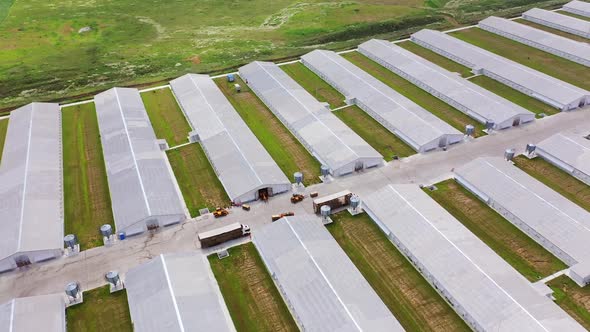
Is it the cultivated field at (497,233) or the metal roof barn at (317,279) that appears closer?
the metal roof barn at (317,279)

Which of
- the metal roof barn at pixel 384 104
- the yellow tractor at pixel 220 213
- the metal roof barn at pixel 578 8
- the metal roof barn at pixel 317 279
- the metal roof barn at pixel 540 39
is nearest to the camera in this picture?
the metal roof barn at pixel 317 279

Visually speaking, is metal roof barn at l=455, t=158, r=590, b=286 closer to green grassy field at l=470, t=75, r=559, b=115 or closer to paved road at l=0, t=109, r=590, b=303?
paved road at l=0, t=109, r=590, b=303

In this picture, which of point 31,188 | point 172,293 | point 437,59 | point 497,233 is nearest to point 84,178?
point 31,188

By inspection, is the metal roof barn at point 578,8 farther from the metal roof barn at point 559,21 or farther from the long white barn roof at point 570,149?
the long white barn roof at point 570,149

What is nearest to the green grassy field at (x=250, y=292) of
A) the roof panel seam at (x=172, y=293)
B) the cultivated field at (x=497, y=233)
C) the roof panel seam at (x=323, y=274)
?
the roof panel seam at (x=323, y=274)

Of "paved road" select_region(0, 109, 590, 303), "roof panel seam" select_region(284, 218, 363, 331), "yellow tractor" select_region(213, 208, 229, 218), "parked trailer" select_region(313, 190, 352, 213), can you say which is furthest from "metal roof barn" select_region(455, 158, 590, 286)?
"yellow tractor" select_region(213, 208, 229, 218)

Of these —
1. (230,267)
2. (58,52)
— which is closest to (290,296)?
(230,267)

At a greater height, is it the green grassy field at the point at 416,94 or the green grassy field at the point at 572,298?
the green grassy field at the point at 416,94
